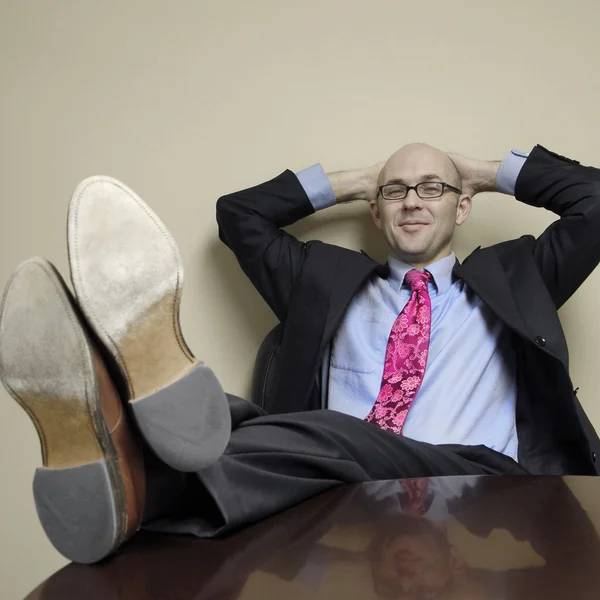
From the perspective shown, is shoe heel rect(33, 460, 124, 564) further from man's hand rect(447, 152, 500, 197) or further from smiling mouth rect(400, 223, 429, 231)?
man's hand rect(447, 152, 500, 197)

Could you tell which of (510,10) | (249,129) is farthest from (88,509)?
(510,10)

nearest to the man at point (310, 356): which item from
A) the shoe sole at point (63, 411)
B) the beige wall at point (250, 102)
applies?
the shoe sole at point (63, 411)

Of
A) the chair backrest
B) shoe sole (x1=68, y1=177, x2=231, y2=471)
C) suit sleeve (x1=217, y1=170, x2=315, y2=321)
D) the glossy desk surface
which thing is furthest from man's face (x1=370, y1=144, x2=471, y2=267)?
shoe sole (x1=68, y1=177, x2=231, y2=471)

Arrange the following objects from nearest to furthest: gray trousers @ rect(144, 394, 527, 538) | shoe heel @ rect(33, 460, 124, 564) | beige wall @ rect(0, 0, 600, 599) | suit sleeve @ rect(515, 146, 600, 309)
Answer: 1. shoe heel @ rect(33, 460, 124, 564)
2. gray trousers @ rect(144, 394, 527, 538)
3. suit sleeve @ rect(515, 146, 600, 309)
4. beige wall @ rect(0, 0, 600, 599)

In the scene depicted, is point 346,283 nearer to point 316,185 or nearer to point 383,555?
point 316,185

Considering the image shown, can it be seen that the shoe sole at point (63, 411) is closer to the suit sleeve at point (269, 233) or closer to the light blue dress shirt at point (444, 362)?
the light blue dress shirt at point (444, 362)

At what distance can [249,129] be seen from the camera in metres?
2.06

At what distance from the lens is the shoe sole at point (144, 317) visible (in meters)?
0.88

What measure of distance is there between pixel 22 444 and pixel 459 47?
5.32ft

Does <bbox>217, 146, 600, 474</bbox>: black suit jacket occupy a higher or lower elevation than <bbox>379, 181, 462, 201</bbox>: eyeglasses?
lower

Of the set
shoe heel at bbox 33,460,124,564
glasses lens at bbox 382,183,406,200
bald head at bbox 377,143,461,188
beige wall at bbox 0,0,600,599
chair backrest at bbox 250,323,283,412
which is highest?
beige wall at bbox 0,0,600,599

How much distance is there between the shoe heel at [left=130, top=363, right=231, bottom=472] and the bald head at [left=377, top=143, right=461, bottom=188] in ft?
3.35

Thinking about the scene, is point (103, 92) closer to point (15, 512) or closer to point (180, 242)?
point (180, 242)

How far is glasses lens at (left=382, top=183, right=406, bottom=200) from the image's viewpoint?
5.87 ft
